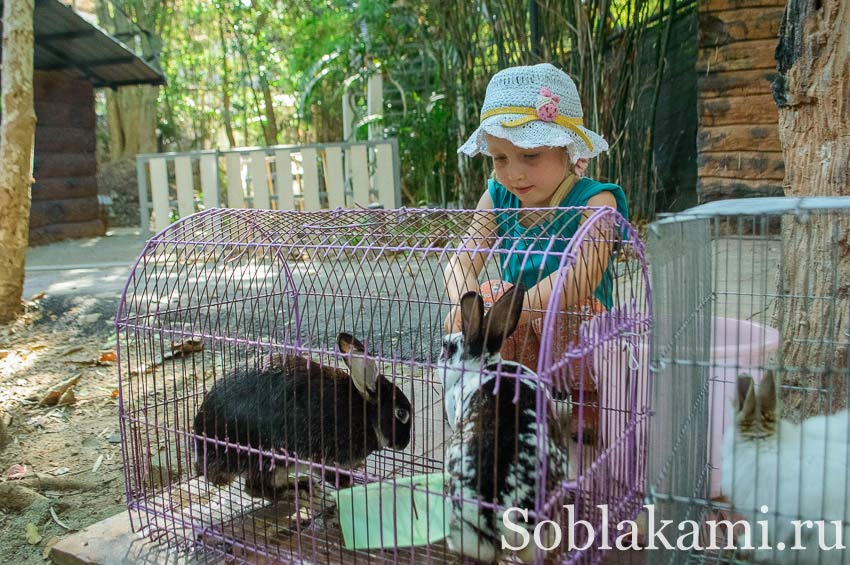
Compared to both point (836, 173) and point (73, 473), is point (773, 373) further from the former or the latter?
point (73, 473)

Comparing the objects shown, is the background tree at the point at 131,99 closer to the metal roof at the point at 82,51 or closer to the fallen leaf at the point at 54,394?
the metal roof at the point at 82,51

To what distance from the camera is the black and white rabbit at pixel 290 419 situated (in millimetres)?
2160

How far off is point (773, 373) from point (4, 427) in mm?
3230

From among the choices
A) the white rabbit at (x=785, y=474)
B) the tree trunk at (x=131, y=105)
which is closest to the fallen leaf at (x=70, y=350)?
the white rabbit at (x=785, y=474)

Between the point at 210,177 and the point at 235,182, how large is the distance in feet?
1.36

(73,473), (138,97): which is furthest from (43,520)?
(138,97)

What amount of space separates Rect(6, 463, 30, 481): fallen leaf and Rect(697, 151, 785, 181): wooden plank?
5082mm

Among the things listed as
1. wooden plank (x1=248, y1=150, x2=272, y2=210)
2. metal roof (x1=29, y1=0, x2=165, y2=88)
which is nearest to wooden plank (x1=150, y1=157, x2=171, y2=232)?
→ wooden plank (x1=248, y1=150, x2=272, y2=210)

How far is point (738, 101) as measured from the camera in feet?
18.2

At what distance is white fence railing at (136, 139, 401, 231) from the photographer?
774cm

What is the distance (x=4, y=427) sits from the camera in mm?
3268

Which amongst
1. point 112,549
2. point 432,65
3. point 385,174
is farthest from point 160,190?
point 112,549

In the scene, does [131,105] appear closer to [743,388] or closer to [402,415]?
[402,415]

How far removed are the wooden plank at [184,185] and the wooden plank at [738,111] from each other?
19.2ft
